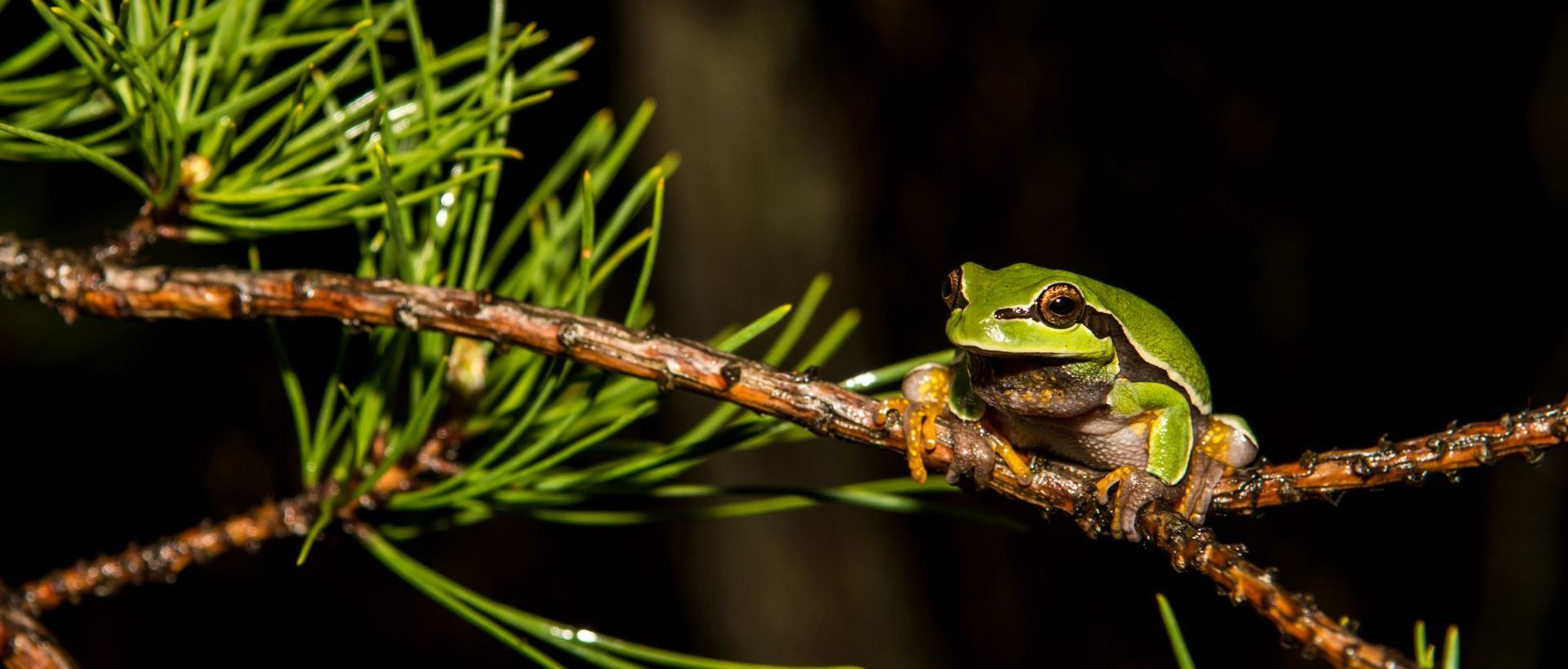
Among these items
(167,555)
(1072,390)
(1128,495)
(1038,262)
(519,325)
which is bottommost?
(167,555)

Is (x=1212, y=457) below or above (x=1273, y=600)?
above

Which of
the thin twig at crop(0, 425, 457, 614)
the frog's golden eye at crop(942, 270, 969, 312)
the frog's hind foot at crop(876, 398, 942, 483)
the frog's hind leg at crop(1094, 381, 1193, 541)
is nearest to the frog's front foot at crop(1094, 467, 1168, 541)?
the frog's hind leg at crop(1094, 381, 1193, 541)

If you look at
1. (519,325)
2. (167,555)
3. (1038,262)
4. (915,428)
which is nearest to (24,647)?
(167,555)

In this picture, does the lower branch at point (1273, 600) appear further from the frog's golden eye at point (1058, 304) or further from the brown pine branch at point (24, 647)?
the brown pine branch at point (24, 647)

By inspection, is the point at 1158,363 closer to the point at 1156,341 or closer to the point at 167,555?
the point at 1156,341

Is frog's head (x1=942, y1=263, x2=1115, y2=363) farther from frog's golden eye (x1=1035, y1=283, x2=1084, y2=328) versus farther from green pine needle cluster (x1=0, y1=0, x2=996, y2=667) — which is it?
green pine needle cluster (x1=0, y1=0, x2=996, y2=667)

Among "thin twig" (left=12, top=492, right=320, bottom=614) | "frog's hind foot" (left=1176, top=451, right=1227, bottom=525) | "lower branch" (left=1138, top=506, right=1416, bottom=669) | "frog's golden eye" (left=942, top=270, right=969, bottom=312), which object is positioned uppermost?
"frog's golden eye" (left=942, top=270, right=969, bottom=312)
